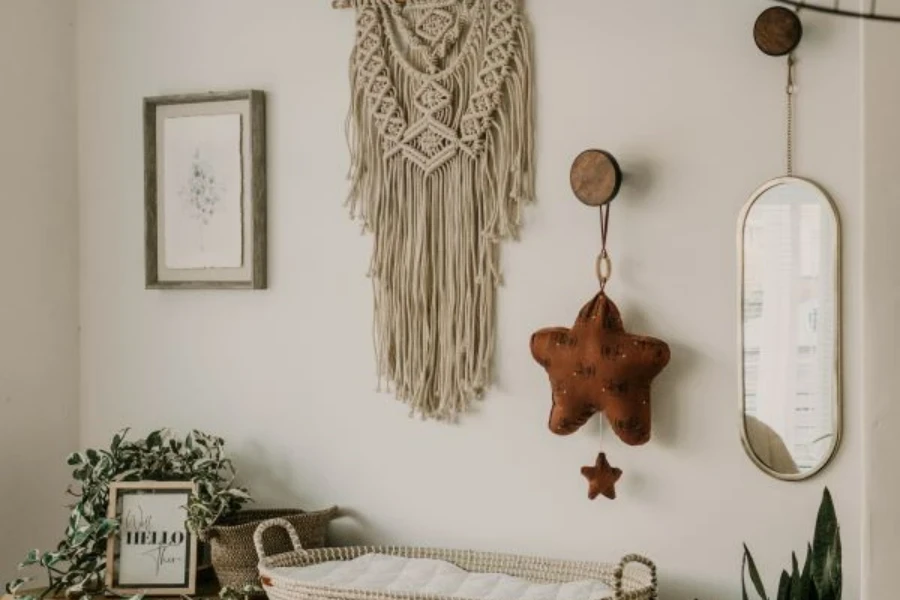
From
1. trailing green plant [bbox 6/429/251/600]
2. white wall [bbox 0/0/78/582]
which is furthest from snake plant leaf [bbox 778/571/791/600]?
white wall [bbox 0/0/78/582]

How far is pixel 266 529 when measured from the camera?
2.50 metres

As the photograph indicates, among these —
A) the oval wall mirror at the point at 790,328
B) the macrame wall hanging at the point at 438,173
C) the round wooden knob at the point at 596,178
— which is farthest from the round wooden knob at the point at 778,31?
the macrame wall hanging at the point at 438,173

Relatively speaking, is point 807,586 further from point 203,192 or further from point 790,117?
point 203,192

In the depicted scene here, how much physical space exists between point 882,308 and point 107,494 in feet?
5.78

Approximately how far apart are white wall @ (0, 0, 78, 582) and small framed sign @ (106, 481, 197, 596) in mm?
346

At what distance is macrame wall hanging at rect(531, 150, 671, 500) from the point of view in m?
2.28

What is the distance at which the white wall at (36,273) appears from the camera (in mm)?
2730

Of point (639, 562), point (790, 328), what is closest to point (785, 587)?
point (639, 562)

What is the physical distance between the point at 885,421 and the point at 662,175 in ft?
3.17

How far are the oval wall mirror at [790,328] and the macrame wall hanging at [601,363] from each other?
7.5 inches

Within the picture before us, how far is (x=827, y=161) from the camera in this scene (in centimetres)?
220

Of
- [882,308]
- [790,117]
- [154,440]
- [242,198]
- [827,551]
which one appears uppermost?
[790,117]

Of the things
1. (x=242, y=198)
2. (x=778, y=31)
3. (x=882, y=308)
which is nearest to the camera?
(x=882, y=308)

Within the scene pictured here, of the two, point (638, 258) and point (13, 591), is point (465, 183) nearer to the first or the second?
Answer: point (638, 258)
